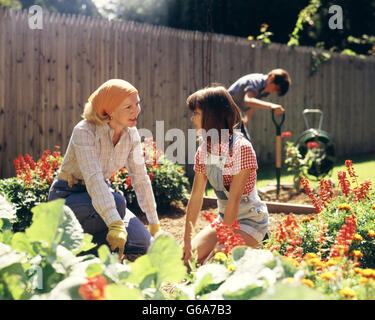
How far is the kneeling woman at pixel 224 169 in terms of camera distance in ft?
8.66

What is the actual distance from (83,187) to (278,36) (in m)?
12.7

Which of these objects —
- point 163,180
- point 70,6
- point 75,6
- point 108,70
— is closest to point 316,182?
point 163,180

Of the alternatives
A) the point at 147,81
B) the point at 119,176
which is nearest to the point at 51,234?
the point at 119,176

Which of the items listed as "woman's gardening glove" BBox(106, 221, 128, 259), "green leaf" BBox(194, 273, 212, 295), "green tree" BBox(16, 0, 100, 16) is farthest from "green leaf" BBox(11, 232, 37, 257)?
"green tree" BBox(16, 0, 100, 16)

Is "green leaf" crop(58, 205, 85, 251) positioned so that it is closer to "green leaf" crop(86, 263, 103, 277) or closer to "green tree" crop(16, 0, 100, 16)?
"green leaf" crop(86, 263, 103, 277)

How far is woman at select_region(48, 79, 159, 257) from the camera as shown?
2624 millimetres

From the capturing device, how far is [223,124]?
8.95ft

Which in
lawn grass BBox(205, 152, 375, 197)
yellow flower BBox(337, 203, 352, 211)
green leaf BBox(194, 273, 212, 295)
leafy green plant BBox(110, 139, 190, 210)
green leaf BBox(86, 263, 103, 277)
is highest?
green leaf BBox(86, 263, 103, 277)

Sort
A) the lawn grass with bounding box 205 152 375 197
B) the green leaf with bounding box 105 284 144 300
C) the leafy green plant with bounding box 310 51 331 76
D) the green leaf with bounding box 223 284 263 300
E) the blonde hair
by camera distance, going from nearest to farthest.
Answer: the green leaf with bounding box 105 284 144 300
the green leaf with bounding box 223 284 263 300
the blonde hair
the lawn grass with bounding box 205 152 375 197
the leafy green plant with bounding box 310 51 331 76

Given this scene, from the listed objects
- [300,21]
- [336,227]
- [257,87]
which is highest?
[300,21]

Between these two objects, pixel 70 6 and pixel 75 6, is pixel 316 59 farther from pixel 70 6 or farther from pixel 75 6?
pixel 70 6

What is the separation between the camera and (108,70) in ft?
20.8

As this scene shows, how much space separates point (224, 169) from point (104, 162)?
73 centimetres

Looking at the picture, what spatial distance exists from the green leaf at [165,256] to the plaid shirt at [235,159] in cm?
163
